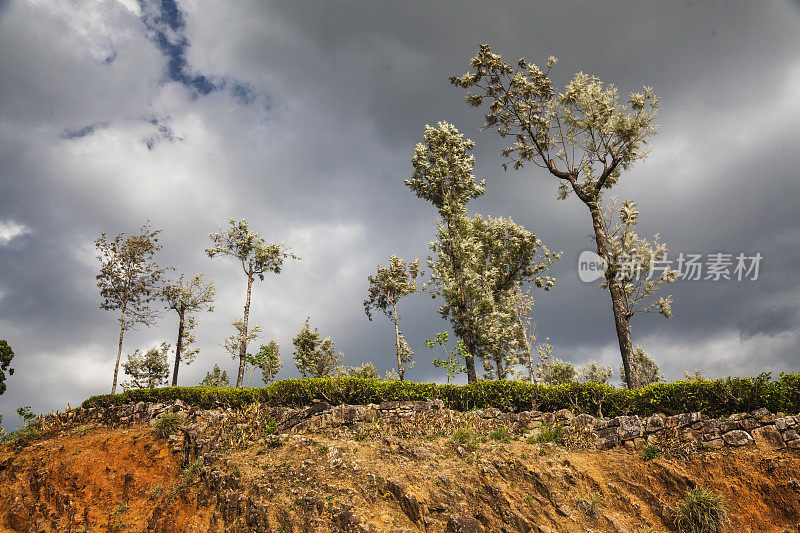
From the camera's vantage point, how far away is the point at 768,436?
10.4 meters

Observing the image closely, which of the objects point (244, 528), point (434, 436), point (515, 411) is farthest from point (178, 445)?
point (515, 411)

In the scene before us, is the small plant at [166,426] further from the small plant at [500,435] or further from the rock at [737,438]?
the rock at [737,438]

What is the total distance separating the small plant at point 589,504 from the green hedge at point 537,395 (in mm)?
3462

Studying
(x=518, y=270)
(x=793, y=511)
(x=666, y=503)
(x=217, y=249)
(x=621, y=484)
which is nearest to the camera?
(x=793, y=511)

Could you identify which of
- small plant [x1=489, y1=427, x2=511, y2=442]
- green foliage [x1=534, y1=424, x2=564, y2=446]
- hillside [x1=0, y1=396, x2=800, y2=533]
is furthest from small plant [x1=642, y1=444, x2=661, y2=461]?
small plant [x1=489, y1=427, x2=511, y2=442]

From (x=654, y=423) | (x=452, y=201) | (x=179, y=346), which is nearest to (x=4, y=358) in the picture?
(x=179, y=346)

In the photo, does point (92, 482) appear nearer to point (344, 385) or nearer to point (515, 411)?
point (344, 385)

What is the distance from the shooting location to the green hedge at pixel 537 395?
11141 mm

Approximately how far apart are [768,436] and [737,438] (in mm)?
699

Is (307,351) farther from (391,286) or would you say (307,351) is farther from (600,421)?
(600,421)

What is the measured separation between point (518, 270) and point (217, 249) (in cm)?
2609

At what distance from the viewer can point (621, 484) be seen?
10.6 meters

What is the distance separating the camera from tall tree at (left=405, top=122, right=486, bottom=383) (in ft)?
82.7

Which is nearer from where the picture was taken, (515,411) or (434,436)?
(434,436)
